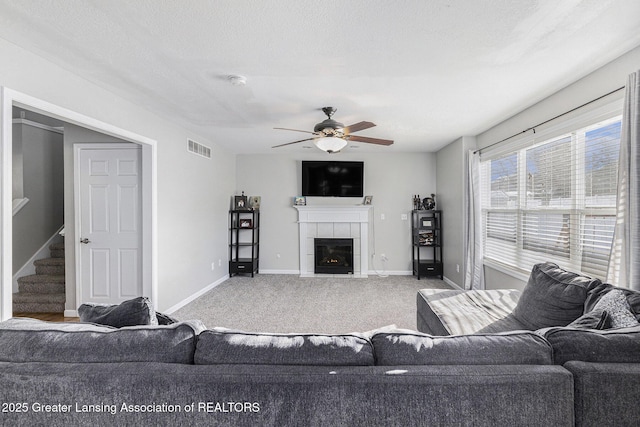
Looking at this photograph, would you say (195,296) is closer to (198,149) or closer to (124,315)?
(198,149)

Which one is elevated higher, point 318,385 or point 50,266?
point 318,385

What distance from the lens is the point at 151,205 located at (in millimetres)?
3553

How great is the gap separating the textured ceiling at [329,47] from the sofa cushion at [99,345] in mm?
1667

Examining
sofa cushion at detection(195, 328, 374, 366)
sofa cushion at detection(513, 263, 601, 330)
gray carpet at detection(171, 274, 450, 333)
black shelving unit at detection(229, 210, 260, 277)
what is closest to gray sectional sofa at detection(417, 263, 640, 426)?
sofa cushion at detection(513, 263, 601, 330)

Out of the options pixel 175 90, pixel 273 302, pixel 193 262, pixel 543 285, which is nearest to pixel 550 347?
pixel 543 285

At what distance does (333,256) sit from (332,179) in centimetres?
154

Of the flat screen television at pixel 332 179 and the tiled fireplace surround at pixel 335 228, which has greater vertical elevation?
the flat screen television at pixel 332 179

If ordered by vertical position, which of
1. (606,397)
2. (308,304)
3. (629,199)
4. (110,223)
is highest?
(629,199)

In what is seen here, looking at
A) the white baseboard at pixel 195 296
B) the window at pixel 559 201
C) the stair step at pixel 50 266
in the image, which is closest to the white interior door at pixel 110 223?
the white baseboard at pixel 195 296

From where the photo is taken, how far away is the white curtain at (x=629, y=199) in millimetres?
1918

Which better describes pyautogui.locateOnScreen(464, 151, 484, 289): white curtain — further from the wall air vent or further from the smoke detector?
the wall air vent

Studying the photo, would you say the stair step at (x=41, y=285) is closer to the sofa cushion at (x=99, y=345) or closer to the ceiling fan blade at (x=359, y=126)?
the sofa cushion at (x=99, y=345)

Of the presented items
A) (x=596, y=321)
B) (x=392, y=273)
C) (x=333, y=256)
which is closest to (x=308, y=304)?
(x=333, y=256)

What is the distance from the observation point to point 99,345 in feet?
3.53
